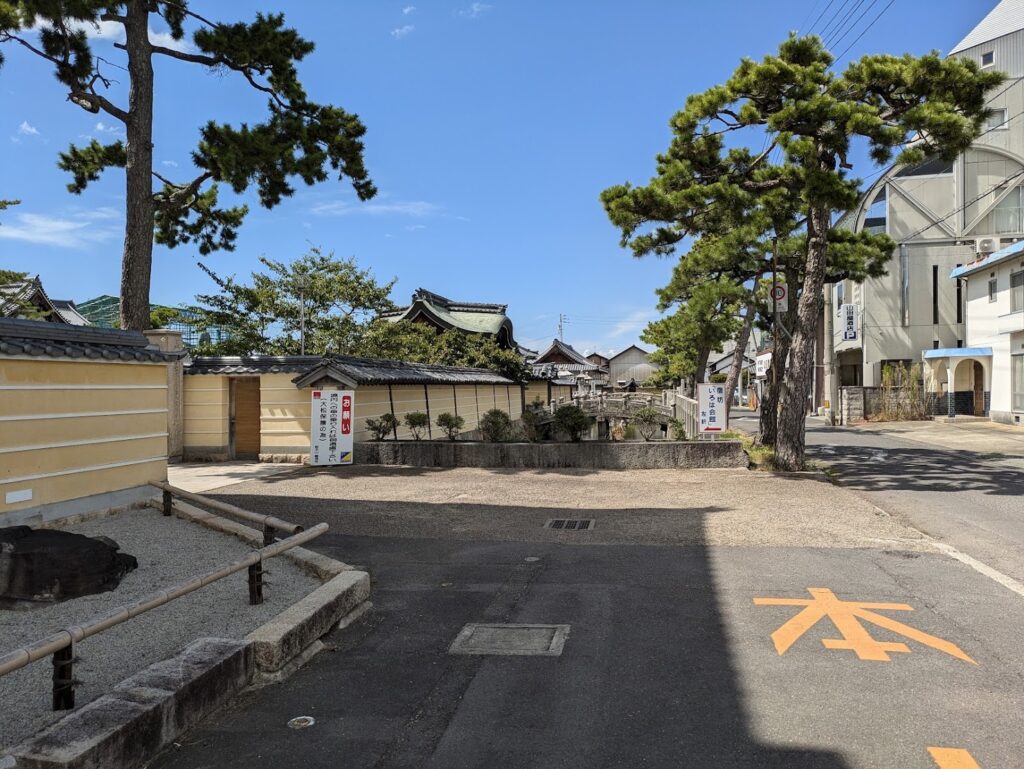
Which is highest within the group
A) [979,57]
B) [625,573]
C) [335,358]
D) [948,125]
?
[979,57]

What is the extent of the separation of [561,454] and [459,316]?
2261 centimetres

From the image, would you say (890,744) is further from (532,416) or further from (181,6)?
(181,6)

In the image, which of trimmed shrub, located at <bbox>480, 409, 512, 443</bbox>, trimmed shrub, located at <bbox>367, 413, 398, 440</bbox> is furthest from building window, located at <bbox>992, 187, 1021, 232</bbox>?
trimmed shrub, located at <bbox>367, 413, 398, 440</bbox>

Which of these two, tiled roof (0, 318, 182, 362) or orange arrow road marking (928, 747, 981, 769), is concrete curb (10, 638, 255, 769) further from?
tiled roof (0, 318, 182, 362)

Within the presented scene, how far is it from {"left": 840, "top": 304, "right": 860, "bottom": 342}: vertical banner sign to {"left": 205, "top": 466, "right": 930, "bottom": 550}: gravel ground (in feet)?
77.3

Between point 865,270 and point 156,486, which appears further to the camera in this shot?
point 865,270

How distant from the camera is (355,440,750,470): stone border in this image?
14.1 m

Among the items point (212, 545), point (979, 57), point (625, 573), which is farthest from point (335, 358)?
point (979, 57)

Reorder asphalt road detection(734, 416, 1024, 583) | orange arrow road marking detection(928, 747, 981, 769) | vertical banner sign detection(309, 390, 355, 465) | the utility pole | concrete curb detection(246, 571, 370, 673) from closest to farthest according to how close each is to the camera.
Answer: orange arrow road marking detection(928, 747, 981, 769), concrete curb detection(246, 571, 370, 673), asphalt road detection(734, 416, 1024, 583), vertical banner sign detection(309, 390, 355, 465), the utility pole

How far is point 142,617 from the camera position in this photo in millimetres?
4828

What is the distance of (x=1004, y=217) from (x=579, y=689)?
124 feet

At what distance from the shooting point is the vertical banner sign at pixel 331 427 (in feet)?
48.2

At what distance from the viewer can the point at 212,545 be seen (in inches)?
275

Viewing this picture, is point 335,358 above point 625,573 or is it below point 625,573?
above
